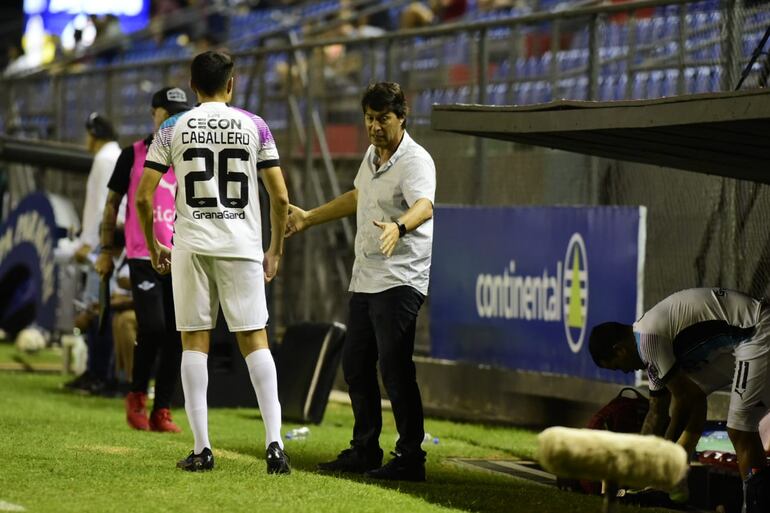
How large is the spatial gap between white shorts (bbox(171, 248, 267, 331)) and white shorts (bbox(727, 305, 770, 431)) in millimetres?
2478

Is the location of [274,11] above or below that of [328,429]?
above

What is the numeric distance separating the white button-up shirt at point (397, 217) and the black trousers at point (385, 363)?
3.2 inches

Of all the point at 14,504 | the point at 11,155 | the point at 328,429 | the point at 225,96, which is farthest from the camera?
the point at 11,155

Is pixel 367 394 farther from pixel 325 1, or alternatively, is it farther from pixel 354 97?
pixel 325 1

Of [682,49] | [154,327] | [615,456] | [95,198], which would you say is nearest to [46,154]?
[95,198]

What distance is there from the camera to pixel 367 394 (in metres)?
8.31

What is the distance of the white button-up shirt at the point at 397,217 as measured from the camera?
7965 mm

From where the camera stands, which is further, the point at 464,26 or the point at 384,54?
the point at 384,54

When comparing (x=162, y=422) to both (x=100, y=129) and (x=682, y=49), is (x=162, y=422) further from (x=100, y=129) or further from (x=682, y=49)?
(x=682, y=49)

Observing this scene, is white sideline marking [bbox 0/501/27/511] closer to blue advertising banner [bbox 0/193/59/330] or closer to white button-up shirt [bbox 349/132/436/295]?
white button-up shirt [bbox 349/132/436/295]

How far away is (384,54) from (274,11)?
13.4 metres

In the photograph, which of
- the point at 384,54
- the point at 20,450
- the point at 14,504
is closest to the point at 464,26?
the point at 384,54

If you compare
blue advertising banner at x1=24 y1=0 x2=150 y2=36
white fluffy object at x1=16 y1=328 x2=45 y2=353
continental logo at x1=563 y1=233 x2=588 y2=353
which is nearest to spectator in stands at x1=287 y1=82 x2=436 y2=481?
continental logo at x1=563 y1=233 x2=588 y2=353

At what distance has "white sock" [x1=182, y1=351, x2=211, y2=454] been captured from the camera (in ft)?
25.1
